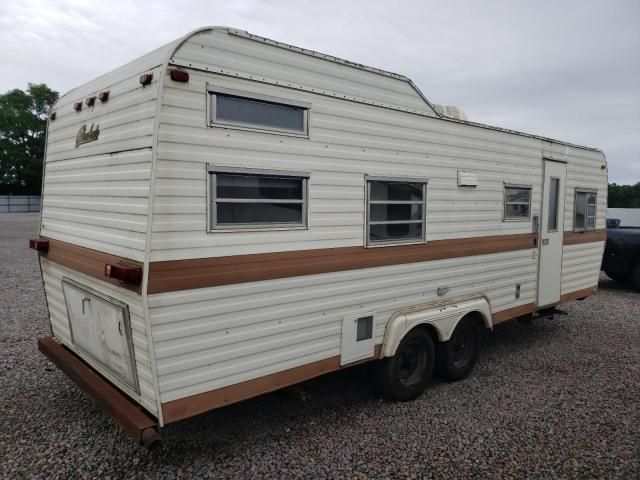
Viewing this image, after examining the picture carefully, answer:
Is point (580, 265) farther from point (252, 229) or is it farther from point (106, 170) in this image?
point (106, 170)

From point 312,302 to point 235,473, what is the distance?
145 cm

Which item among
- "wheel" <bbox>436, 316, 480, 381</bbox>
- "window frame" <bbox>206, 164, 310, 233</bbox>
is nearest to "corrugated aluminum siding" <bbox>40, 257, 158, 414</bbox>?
"window frame" <bbox>206, 164, 310, 233</bbox>

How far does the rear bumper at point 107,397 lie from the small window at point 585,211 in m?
6.76

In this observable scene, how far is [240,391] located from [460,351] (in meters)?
3.07

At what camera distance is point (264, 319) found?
367cm

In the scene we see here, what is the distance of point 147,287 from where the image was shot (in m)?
3.05

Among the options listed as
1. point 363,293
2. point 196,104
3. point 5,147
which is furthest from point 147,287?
point 5,147

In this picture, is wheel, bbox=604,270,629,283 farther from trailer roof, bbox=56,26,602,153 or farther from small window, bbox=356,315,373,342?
small window, bbox=356,315,373,342

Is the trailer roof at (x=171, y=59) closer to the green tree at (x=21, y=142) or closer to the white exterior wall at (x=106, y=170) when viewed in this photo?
the white exterior wall at (x=106, y=170)

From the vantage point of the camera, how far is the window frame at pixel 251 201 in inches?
130

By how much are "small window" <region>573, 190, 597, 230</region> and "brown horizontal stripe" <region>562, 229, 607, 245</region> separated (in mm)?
98

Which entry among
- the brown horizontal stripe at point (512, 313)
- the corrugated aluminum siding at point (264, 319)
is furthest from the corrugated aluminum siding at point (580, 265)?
the corrugated aluminum siding at point (264, 319)

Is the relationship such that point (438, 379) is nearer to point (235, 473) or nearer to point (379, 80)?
point (235, 473)

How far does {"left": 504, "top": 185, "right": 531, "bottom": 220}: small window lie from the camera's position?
19.8 ft
